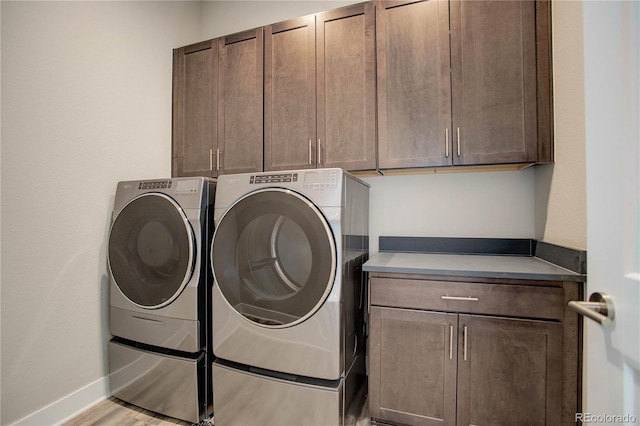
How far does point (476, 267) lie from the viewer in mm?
1330

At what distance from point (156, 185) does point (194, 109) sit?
82 centimetres

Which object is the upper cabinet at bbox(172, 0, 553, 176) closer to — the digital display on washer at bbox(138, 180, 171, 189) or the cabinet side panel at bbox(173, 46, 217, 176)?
the cabinet side panel at bbox(173, 46, 217, 176)

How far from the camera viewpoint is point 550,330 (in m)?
1.16

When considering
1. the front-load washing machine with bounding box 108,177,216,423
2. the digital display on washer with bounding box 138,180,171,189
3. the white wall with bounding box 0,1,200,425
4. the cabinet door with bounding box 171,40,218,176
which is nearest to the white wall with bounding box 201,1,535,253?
the cabinet door with bounding box 171,40,218,176

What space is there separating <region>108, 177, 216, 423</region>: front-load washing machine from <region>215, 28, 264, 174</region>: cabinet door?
17.6 inches

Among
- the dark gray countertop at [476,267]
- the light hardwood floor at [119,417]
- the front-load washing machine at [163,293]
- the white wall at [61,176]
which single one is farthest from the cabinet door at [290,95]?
the light hardwood floor at [119,417]

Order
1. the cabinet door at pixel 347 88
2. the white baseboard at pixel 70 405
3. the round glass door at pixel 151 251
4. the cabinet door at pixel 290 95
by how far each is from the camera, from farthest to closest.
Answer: the cabinet door at pixel 290 95 < the cabinet door at pixel 347 88 < the round glass door at pixel 151 251 < the white baseboard at pixel 70 405

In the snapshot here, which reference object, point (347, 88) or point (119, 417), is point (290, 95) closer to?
point (347, 88)

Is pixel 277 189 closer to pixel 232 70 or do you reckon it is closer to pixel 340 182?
pixel 340 182

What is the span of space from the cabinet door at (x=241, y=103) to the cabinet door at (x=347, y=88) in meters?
0.46

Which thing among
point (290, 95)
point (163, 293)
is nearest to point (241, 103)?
point (290, 95)

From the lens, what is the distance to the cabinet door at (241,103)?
1.94 m

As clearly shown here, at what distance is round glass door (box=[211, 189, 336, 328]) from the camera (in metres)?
1.27
